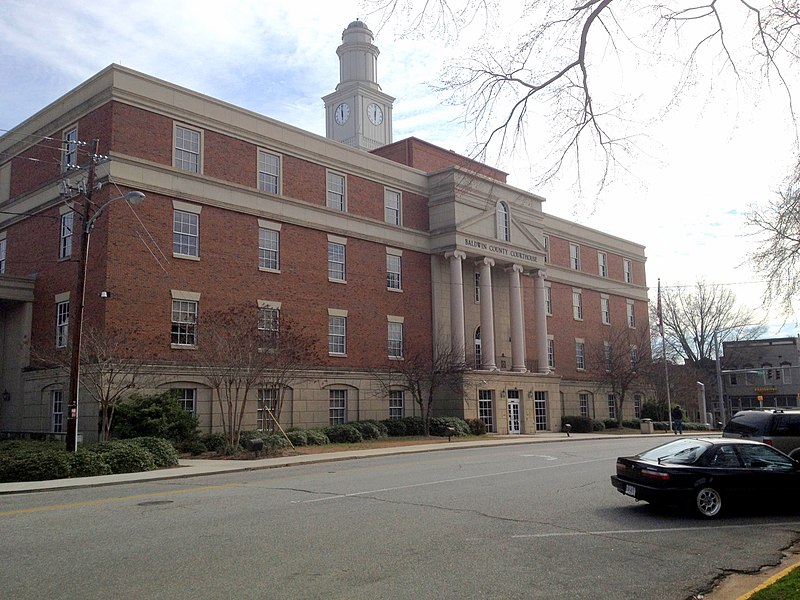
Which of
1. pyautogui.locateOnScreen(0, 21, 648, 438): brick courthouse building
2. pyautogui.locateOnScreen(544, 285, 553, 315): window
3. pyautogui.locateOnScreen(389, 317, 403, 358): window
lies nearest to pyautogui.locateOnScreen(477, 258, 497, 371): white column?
pyautogui.locateOnScreen(0, 21, 648, 438): brick courthouse building

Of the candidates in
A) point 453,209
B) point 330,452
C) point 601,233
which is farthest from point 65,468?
point 601,233

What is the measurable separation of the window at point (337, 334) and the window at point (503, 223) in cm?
1297

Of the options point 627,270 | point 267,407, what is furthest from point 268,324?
point 627,270

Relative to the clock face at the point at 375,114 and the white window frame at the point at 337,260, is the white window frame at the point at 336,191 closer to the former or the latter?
the white window frame at the point at 337,260

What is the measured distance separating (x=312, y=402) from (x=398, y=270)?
9908 millimetres

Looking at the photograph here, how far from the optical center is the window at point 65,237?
102 feet

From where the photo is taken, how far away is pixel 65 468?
19500 millimetres

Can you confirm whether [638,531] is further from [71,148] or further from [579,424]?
[579,424]

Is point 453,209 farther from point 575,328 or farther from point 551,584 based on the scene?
point 551,584

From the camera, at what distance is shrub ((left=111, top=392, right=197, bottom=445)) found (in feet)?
86.2

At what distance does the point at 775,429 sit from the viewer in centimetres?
1783

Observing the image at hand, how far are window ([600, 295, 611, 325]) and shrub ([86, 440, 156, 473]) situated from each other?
4355 centimetres

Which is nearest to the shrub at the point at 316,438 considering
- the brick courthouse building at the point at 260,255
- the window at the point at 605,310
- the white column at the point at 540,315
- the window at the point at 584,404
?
the brick courthouse building at the point at 260,255

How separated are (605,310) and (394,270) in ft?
81.1
